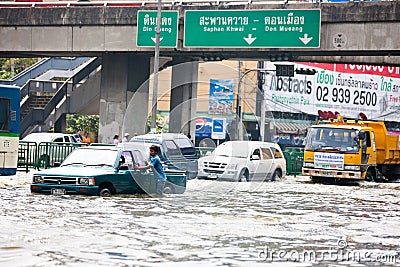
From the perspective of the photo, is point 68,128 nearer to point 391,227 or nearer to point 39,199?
point 39,199

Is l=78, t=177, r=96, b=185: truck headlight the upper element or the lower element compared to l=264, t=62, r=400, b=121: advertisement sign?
lower

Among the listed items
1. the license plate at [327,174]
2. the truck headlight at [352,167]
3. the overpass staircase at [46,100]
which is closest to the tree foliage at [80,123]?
the overpass staircase at [46,100]

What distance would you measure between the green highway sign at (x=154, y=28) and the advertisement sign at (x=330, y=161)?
8.01 metres

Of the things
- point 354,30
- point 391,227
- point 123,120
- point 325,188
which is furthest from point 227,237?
point 123,120

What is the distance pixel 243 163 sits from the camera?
99.2 ft

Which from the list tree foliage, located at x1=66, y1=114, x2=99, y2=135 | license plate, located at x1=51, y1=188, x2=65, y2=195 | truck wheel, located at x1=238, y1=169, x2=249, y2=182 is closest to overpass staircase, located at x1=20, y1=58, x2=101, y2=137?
tree foliage, located at x1=66, y1=114, x2=99, y2=135

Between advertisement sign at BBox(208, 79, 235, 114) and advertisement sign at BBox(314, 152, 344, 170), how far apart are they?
27080mm

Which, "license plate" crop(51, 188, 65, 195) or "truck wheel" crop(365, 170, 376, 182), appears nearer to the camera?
"license plate" crop(51, 188, 65, 195)

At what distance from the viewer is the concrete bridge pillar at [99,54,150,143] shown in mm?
38656

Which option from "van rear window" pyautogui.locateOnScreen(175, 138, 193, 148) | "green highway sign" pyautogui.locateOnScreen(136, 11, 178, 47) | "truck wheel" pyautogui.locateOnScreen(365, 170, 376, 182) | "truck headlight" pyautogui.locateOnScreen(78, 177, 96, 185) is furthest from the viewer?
"green highway sign" pyautogui.locateOnScreen(136, 11, 178, 47)

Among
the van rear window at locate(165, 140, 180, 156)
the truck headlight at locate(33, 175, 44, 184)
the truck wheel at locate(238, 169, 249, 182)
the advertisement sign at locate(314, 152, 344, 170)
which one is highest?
the van rear window at locate(165, 140, 180, 156)

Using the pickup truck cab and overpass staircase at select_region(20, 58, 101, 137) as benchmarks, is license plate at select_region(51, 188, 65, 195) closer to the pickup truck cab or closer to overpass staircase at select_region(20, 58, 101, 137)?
the pickup truck cab

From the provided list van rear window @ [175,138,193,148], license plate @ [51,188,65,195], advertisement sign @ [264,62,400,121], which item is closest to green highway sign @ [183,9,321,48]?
van rear window @ [175,138,193,148]

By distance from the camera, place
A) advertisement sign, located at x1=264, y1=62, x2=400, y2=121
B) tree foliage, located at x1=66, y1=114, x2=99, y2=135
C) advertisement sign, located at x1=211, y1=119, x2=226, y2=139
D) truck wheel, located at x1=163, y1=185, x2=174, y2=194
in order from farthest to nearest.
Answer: advertisement sign, located at x1=264, y1=62, x2=400, y2=121, tree foliage, located at x1=66, y1=114, x2=99, y2=135, advertisement sign, located at x1=211, y1=119, x2=226, y2=139, truck wheel, located at x1=163, y1=185, x2=174, y2=194
